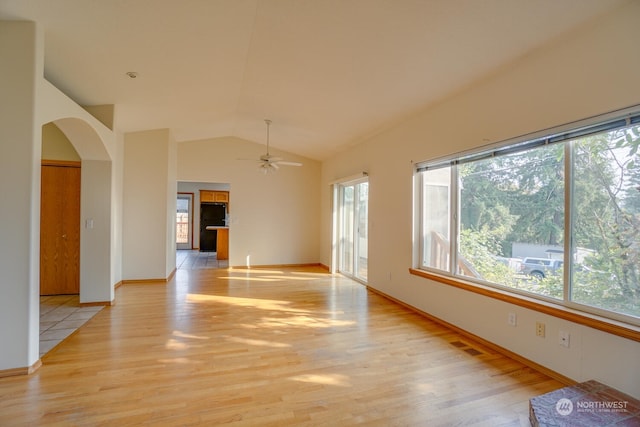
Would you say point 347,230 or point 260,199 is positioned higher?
point 260,199

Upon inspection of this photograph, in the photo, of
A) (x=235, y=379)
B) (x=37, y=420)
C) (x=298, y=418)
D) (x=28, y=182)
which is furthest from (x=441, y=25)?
(x=37, y=420)

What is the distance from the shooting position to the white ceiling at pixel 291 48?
217cm

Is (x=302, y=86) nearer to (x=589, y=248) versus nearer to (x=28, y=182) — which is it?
(x=28, y=182)

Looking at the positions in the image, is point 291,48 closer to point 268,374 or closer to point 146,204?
point 268,374

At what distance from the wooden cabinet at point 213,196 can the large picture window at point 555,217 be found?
8.25 meters

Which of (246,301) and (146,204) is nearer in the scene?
(246,301)

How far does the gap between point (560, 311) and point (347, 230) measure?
4.33 metres

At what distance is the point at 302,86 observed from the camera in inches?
144

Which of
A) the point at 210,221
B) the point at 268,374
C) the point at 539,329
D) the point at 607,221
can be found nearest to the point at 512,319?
the point at 539,329

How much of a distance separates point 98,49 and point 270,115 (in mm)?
2546

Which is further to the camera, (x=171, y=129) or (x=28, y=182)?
(x=171, y=129)

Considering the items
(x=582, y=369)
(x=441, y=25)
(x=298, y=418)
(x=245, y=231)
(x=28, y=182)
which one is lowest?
(x=298, y=418)

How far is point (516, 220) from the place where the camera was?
9.32 feet

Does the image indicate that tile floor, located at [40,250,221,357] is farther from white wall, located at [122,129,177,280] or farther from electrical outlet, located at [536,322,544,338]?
electrical outlet, located at [536,322,544,338]
